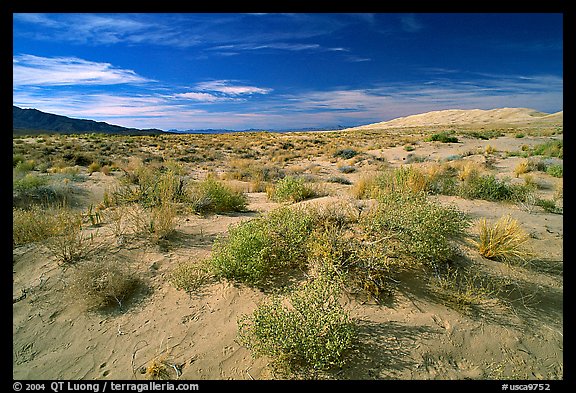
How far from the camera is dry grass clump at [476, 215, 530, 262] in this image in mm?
3746

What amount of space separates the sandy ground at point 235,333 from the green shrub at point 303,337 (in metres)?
0.13

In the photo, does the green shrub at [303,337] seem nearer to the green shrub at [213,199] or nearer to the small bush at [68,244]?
the small bush at [68,244]

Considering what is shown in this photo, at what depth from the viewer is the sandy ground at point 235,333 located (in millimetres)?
2500

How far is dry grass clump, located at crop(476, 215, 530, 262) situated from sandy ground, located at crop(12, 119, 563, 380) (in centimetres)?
16

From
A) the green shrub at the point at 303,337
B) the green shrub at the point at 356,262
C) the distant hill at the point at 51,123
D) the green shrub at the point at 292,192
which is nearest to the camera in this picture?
the green shrub at the point at 303,337

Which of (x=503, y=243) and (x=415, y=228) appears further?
(x=503, y=243)

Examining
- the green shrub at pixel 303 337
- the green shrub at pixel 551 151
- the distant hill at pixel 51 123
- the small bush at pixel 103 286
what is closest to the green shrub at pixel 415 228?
the green shrub at pixel 303 337

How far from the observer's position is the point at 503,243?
3836 mm

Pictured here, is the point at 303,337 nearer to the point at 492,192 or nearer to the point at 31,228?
the point at 31,228

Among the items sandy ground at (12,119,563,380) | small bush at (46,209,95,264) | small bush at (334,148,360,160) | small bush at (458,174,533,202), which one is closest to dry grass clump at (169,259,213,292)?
sandy ground at (12,119,563,380)

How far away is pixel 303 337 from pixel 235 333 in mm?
804

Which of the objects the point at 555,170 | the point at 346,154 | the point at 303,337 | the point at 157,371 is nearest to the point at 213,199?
the point at 157,371

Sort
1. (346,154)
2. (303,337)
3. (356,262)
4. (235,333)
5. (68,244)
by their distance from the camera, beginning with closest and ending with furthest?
1. (303,337)
2. (235,333)
3. (356,262)
4. (68,244)
5. (346,154)
